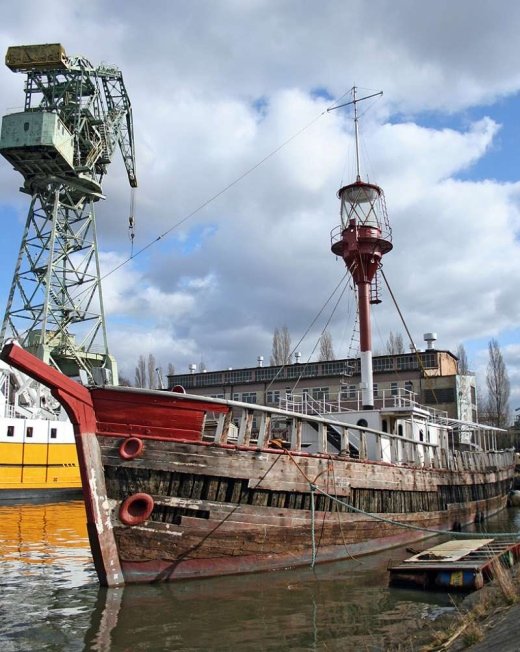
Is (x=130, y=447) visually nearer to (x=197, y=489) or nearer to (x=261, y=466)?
(x=197, y=489)

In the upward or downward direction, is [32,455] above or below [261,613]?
above

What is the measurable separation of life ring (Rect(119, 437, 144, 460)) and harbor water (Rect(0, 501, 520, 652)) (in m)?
2.39

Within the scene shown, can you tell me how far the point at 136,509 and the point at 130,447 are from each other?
3.78 feet

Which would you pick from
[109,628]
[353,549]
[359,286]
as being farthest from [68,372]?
[109,628]

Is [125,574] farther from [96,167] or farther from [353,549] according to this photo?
[96,167]

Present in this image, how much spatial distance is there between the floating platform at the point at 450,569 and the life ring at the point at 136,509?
16.0 ft

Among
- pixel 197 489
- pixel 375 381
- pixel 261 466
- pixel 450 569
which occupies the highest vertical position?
pixel 375 381

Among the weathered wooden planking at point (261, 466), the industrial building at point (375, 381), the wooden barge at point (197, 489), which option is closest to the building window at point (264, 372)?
the industrial building at point (375, 381)

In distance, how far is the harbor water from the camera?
8.40 m

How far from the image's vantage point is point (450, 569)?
11141mm

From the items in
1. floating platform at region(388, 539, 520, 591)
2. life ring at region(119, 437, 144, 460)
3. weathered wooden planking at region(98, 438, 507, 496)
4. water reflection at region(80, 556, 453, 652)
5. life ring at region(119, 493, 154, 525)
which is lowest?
water reflection at region(80, 556, 453, 652)

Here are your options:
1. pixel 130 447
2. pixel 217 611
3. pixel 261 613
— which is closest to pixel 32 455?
pixel 130 447

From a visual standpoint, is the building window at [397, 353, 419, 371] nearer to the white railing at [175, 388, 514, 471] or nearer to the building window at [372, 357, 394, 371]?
the building window at [372, 357, 394, 371]

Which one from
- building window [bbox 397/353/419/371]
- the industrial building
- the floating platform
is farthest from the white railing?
building window [bbox 397/353/419/371]
